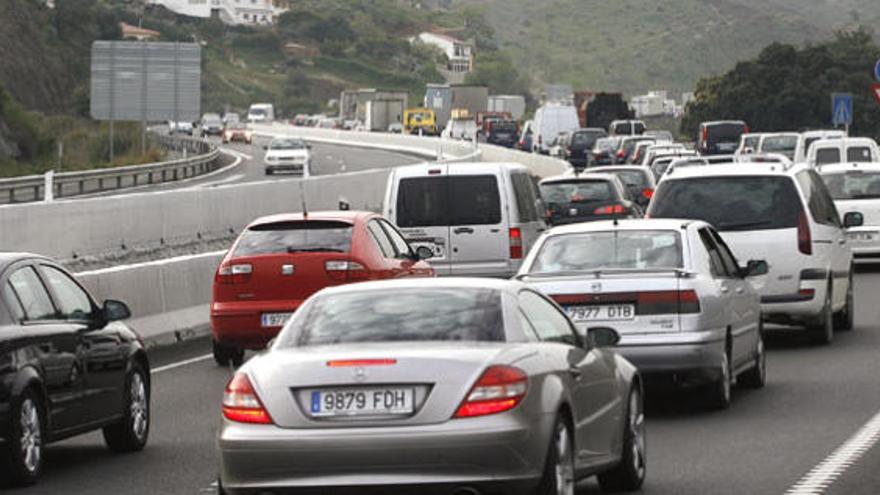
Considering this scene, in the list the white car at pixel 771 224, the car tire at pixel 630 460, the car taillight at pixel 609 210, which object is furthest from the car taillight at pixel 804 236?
the car taillight at pixel 609 210

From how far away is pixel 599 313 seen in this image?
16125 mm

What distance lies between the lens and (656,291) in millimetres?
16203

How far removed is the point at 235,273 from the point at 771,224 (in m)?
5.31

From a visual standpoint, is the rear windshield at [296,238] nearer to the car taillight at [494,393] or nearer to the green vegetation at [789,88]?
the car taillight at [494,393]

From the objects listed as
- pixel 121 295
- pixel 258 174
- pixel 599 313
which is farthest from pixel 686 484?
pixel 258 174

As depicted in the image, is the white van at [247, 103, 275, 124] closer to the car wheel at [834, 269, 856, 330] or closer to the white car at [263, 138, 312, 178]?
the white car at [263, 138, 312, 178]

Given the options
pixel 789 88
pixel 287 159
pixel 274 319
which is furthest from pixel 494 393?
pixel 789 88

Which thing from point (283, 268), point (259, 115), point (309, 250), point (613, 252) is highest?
point (613, 252)

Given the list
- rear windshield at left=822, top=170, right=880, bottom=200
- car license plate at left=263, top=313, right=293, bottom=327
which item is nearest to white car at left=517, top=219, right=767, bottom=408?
car license plate at left=263, top=313, right=293, bottom=327

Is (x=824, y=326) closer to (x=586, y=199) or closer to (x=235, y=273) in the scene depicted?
(x=235, y=273)

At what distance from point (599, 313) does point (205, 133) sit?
428 ft

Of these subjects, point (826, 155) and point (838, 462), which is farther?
point (826, 155)

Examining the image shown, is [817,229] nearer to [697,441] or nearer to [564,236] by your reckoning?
[564,236]

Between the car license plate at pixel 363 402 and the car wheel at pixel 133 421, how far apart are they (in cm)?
496
